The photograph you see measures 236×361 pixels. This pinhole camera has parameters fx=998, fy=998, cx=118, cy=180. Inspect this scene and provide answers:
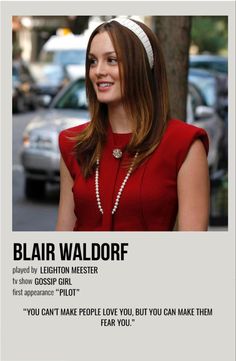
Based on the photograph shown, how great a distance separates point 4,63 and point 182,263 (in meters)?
1.09

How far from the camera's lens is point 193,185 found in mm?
3535

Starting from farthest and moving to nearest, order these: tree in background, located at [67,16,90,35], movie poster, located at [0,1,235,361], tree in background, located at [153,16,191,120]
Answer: tree in background, located at [67,16,90,35], tree in background, located at [153,16,191,120], movie poster, located at [0,1,235,361]

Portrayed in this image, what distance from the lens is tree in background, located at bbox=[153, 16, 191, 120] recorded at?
217 inches

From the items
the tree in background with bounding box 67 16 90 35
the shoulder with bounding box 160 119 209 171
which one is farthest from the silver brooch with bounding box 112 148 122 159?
the tree in background with bounding box 67 16 90 35

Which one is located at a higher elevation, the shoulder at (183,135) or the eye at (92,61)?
the eye at (92,61)

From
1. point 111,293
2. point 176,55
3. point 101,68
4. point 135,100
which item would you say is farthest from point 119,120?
point 176,55

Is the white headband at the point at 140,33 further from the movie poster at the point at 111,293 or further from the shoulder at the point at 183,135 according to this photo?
the movie poster at the point at 111,293

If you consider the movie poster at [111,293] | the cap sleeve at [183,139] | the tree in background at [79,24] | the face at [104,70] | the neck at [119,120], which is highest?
the tree in background at [79,24]

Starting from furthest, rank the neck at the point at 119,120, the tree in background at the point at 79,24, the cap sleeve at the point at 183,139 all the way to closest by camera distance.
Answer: the tree in background at the point at 79,24, the neck at the point at 119,120, the cap sleeve at the point at 183,139

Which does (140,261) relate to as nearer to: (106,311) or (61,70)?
(106,311)

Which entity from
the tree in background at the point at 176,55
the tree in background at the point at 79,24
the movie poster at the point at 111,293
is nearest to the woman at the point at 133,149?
the movie poster at the point at 111,293

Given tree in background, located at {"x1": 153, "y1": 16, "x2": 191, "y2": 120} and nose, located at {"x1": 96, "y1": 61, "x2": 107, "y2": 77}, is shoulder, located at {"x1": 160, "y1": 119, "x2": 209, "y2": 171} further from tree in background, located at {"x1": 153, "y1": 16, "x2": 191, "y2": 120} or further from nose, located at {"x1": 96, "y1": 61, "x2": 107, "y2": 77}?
tree in background, located at {"x1": 153, "y1": 16, "x2": 191, "y2": 120}

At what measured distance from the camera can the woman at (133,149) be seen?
11.6ft

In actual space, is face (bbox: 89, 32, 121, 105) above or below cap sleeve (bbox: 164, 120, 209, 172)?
above
